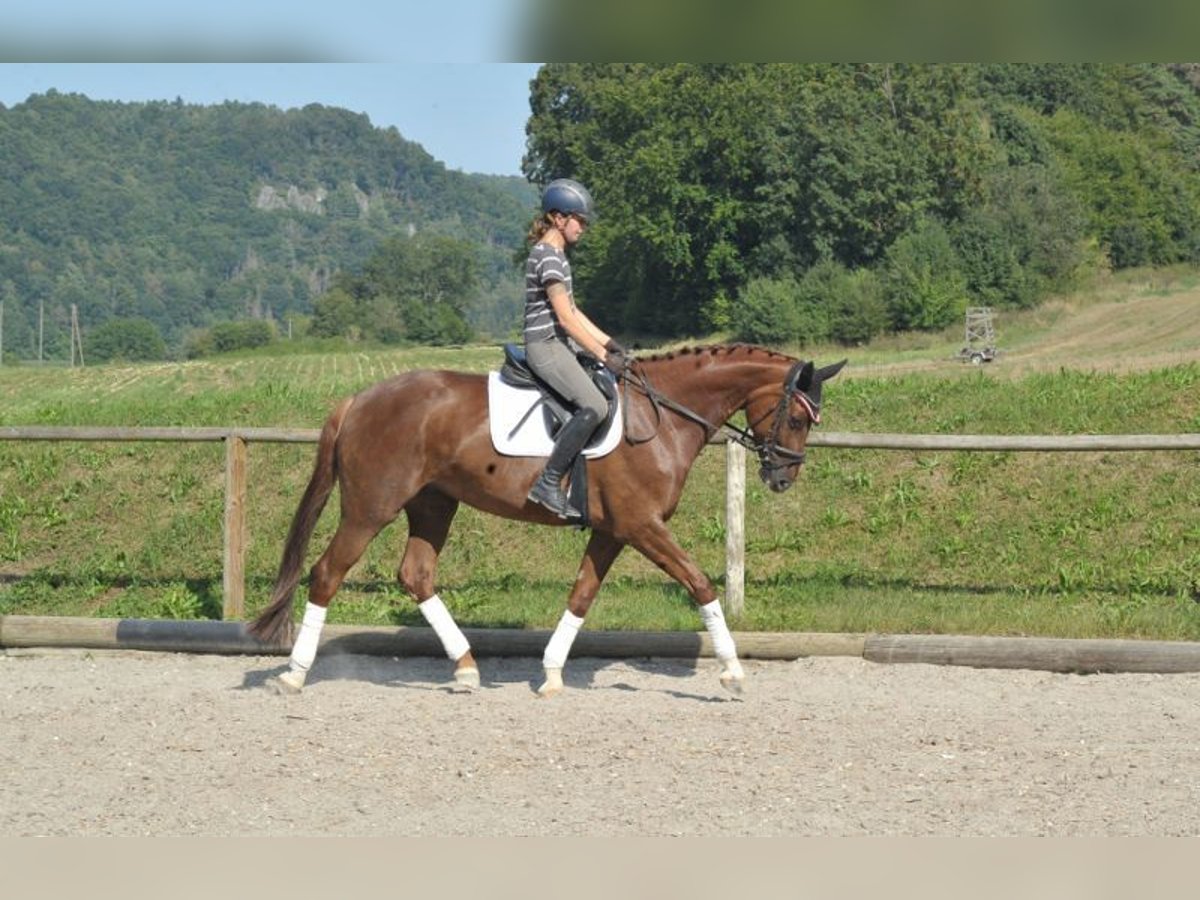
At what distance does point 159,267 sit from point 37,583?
182 meters

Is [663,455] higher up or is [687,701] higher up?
[663,455]

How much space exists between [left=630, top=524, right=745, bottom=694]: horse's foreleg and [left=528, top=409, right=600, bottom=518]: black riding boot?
0.48 metres

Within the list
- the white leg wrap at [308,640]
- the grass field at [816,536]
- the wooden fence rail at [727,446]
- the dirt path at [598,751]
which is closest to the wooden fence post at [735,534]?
the wooden fence rail at [727,446]

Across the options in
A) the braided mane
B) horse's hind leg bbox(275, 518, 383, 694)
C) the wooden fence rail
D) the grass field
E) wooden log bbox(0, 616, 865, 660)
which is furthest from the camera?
the grass field

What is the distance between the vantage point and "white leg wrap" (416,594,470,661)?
8.79 metres

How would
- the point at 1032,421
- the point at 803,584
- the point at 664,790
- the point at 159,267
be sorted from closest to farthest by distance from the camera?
the point at 664,790 → the point at 803,584 → the point at 1032,421 → the point at 159,267

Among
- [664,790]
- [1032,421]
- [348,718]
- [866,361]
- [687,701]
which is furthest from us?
[866,361]

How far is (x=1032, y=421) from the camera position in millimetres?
15648

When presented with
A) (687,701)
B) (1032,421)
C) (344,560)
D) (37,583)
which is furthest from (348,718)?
(1032,421)

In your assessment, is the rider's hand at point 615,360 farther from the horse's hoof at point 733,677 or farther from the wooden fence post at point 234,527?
the wooden fence post at point 234,527

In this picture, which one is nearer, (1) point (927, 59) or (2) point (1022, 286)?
(1) point (927, 59)

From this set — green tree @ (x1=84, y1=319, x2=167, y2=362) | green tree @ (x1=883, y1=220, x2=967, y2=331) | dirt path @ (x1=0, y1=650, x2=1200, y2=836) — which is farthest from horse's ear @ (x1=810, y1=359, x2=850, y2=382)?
green tree @ (x1=84, y1=319, x2=167, y2=362)

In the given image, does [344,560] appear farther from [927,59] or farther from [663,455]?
[927,59]

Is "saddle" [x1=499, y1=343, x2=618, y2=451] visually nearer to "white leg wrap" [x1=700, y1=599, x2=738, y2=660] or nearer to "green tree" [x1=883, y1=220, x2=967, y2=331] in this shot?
"white leg wrap" [x1=700, y1=599, x2=738, y2=660]
